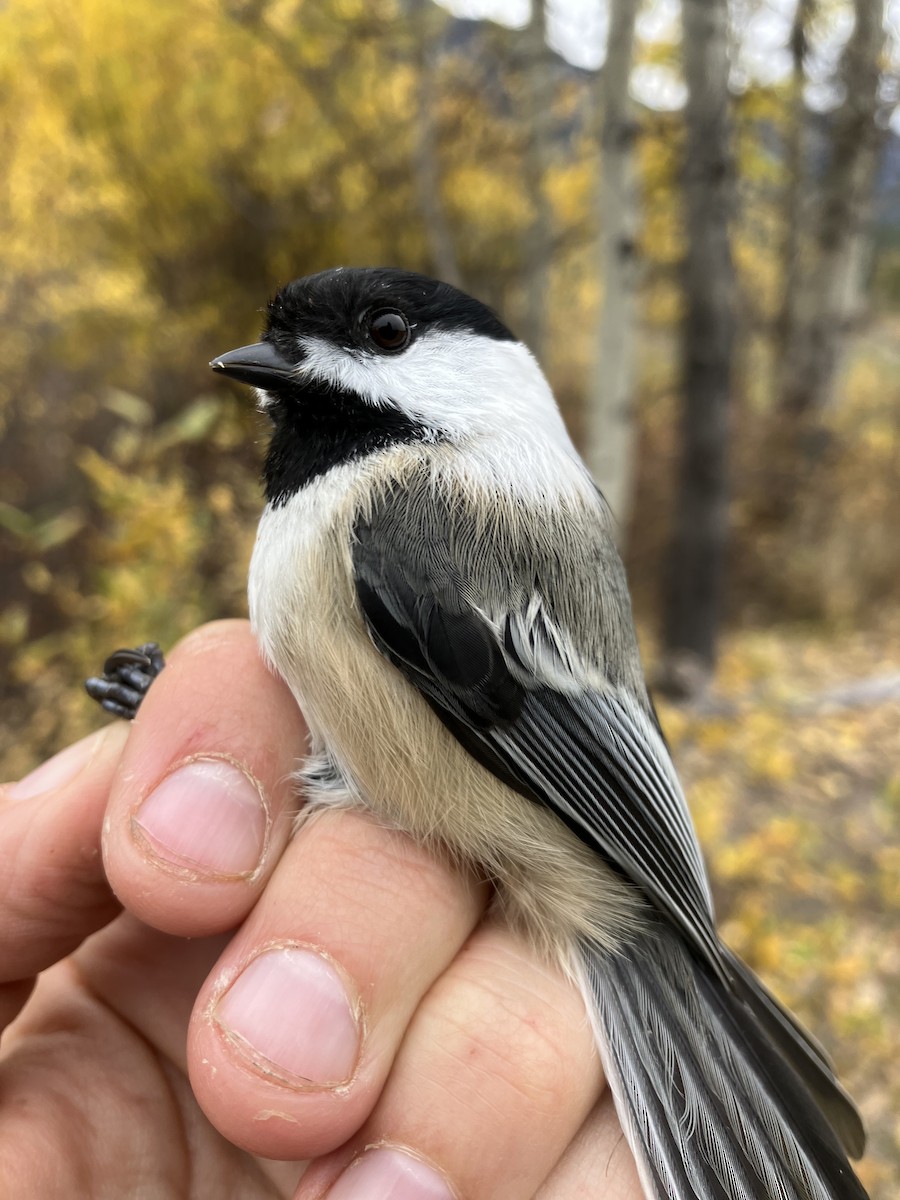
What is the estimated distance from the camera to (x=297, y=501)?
29.8 inches

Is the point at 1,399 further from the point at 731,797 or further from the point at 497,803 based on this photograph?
Answer: the point at 731,797

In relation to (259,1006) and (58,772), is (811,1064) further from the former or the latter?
(58,772)

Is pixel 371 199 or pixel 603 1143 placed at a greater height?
pixel 371 199

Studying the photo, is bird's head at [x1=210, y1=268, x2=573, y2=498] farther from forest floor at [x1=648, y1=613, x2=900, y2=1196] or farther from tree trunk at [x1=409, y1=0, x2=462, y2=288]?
tree trunk at [x1=409, y1=0, x2=462, y2=288]

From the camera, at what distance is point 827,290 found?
504 cm

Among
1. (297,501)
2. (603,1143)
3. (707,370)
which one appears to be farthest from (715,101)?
(603,1143)

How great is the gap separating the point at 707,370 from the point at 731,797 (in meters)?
1.47

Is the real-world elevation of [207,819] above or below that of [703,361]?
below

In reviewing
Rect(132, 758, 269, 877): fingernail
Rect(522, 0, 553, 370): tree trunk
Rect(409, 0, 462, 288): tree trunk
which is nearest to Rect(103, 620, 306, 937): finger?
Rect(132, 758, 269, 877): fingernail

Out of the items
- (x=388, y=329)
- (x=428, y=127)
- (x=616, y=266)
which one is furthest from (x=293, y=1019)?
(x=428, y=127)

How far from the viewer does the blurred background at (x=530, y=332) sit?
2.09 metres

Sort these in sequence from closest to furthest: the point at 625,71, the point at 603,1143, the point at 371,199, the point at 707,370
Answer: the point at 603,1143 < the point at 625,71 < the point at 707,370 < the point at 371,199

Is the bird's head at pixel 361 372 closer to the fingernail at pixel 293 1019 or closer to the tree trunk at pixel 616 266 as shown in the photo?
the fingernail at pixel 293 1019

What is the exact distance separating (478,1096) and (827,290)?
5565 mm
